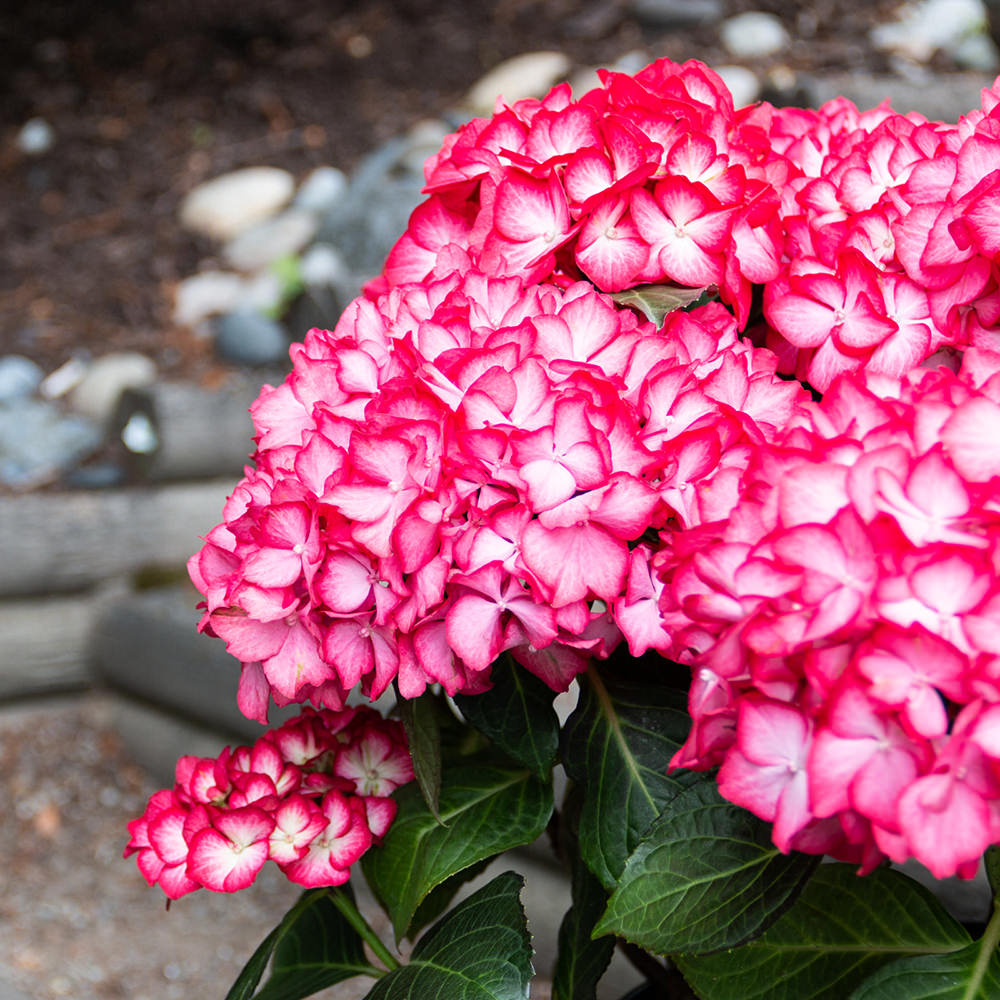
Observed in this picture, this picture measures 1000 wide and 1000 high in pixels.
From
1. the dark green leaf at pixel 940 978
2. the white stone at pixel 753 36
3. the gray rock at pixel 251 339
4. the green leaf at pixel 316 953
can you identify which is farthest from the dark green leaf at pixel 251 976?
the white stone at pixel 753 36

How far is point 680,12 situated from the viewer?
3.22 meters

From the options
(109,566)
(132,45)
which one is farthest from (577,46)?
(109,566)

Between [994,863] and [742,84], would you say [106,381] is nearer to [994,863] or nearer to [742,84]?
[742,84]

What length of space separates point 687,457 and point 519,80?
2846mm

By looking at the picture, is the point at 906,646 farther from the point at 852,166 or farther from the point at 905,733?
the point at 852,166

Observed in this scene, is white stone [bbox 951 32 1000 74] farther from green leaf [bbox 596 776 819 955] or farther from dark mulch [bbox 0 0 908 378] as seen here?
green leaf [bbox 596 776 819 955]

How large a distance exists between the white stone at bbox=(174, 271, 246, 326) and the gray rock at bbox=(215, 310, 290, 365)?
0.51ft

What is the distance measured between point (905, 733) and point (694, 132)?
0.29 meters

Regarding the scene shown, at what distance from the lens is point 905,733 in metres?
0.34

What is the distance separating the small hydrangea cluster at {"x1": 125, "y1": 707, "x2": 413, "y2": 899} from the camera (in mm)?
571

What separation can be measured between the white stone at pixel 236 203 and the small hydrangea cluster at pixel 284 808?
2.48 metres

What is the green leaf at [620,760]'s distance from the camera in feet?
1.79

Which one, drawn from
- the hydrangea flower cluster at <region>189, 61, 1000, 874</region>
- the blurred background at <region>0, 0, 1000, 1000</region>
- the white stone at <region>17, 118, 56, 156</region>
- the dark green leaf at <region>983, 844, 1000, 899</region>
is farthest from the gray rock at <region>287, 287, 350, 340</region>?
the dark green leaf at <region>983, 844, 1000, 899</region>

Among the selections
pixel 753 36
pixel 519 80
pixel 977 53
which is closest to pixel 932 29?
pixel 977 53
